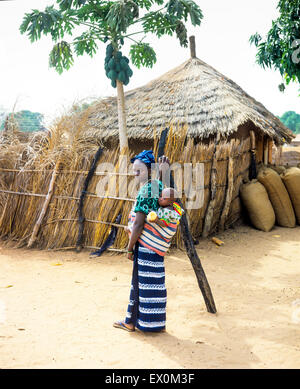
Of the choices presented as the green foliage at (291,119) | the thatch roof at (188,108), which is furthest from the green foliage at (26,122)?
the green foliage at (291,119)

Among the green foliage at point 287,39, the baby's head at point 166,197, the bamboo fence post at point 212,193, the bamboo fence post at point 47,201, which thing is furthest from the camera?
the bamboo fence post at point 212,193

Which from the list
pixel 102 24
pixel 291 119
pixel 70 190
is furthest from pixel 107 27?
pixel 291 119

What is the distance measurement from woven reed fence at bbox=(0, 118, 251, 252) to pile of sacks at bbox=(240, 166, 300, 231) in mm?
693

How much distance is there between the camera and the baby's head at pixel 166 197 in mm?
2877

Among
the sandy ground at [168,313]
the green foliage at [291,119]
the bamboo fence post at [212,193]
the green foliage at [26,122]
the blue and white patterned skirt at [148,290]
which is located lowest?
the sandy ground at [168,313]

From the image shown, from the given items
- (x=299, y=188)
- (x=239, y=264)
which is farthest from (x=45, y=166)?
(x=299, y=188)

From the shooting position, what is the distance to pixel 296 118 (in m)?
55.1

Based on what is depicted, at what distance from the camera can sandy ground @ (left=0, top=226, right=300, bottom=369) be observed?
2660 millimetres

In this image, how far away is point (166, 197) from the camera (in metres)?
2.88

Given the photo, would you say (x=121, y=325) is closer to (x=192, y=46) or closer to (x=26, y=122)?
(x=26, y=122)

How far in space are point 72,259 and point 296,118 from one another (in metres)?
56.3

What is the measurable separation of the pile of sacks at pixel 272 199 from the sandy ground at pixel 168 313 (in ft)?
4.46

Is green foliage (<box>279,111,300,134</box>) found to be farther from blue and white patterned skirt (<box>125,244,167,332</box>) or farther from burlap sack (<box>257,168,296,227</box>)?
blue and white patterned skirt (<box>125,244,167,332</box>)

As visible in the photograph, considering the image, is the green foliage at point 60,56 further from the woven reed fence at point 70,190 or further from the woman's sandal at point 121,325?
the woman's sandal at point 121,325
